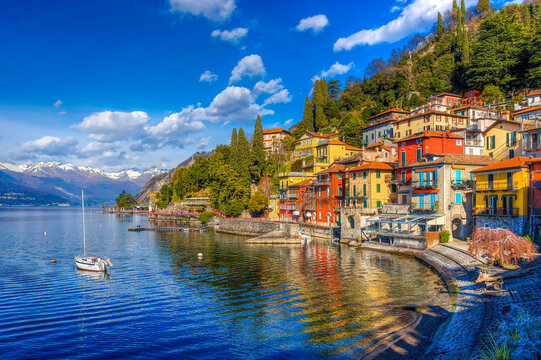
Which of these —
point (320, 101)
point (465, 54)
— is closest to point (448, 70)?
point (465, 54)

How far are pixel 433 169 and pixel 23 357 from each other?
46652 mm

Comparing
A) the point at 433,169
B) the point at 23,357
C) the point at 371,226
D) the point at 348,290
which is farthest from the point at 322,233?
the point at 23,357

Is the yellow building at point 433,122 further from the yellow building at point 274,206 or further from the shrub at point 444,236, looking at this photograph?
the yellow building at point 274,206

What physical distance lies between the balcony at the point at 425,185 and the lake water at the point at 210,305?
10.7 metres

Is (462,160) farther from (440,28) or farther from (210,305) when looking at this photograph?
(440,28)

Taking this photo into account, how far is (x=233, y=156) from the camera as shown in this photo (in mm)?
97438

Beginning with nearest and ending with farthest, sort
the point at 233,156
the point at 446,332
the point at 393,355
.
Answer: the point at 393,355, the point at 446,332, the point at 233,156

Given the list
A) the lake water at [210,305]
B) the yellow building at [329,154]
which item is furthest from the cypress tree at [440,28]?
the lake water at [210,305]

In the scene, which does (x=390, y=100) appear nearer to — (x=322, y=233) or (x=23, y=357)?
(x=322, y=233)

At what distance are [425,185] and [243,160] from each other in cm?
5413

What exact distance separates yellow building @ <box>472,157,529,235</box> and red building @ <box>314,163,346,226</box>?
26150 millimetres

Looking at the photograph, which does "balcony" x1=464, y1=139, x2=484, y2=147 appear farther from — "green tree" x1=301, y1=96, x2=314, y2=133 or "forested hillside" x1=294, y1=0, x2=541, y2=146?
"green tree" x1=301, y1=96, x2=314, y2=133

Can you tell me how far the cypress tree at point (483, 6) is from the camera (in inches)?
4852

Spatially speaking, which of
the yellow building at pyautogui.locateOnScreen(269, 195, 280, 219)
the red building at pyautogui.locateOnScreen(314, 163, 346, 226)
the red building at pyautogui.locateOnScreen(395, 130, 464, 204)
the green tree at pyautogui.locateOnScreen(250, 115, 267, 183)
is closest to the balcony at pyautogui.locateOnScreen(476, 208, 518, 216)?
the red building at pyautogui.locateOnScreen(395, 130, 464, 204)
